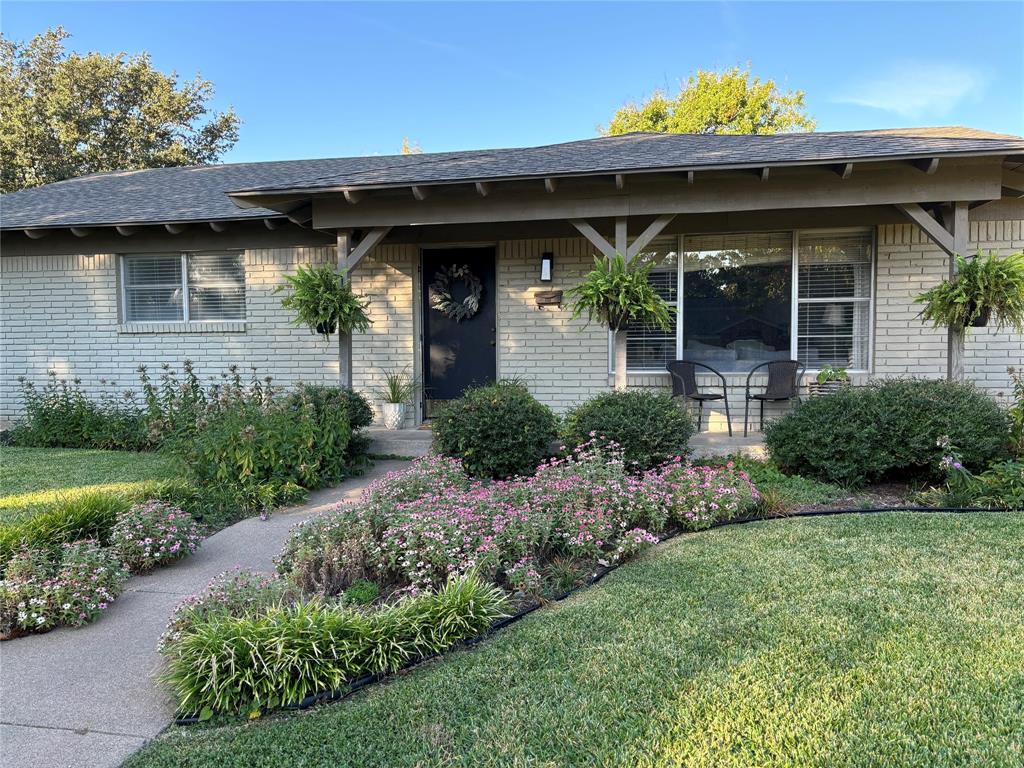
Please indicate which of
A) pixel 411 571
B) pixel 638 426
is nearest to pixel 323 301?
pixel 638 426

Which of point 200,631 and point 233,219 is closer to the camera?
point 200,631

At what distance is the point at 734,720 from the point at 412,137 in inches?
1116

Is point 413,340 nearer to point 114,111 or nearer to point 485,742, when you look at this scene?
point 485,742

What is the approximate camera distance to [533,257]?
7.89 m

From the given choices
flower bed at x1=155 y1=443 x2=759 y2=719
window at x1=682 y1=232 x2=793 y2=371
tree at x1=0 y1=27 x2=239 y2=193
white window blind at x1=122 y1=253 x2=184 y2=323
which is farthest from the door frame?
tree at x1=0 y1=27 x2=239 y2=193

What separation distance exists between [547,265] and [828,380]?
3.40m

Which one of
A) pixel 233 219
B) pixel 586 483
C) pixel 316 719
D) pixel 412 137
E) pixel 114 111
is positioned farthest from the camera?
pixel 412 137

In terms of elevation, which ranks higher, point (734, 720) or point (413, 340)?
point (413, 340)

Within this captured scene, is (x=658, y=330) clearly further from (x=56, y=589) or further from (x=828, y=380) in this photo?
(x=56, y=589)

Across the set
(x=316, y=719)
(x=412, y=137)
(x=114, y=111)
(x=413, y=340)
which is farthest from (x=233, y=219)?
(x=412, y=137)

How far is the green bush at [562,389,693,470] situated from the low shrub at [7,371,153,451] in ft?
17.5

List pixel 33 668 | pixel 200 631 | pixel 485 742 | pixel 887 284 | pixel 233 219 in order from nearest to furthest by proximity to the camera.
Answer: pixel 485 742 → pixel 200 631 → pixel 33 668 → pixel 887 284 → pixel 233 219

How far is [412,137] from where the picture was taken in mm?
27406

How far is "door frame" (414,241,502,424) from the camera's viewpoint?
805 cm
